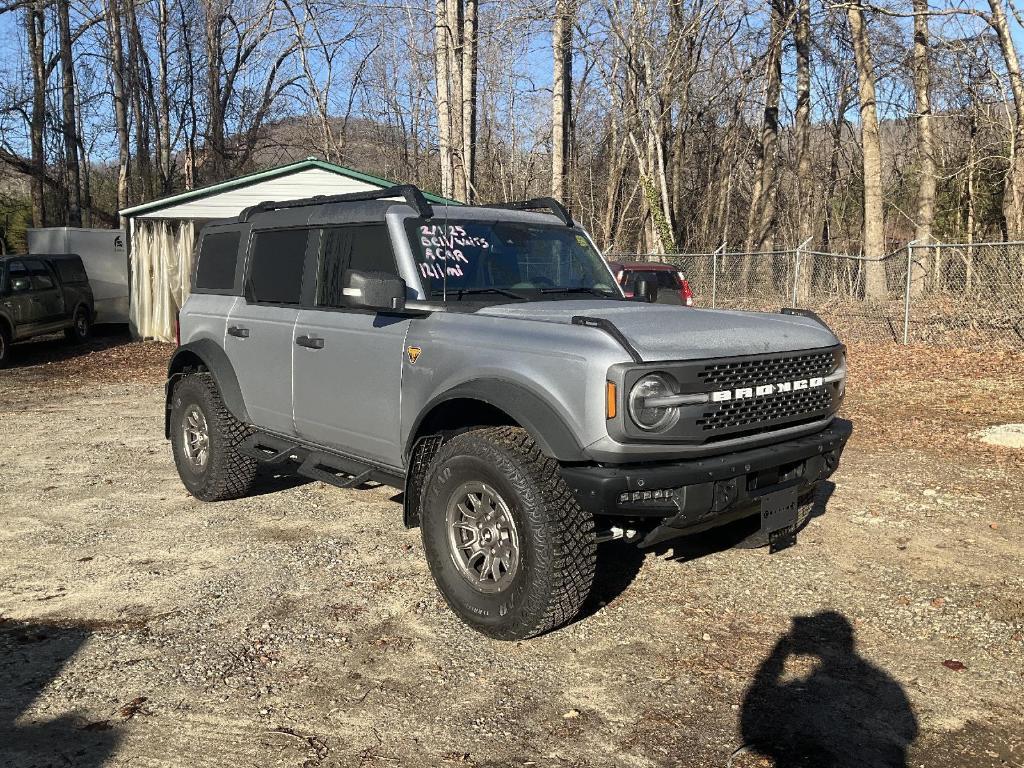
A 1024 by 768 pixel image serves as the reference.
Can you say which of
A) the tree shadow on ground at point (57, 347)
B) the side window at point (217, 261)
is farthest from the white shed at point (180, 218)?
the side window at point (217, 261)

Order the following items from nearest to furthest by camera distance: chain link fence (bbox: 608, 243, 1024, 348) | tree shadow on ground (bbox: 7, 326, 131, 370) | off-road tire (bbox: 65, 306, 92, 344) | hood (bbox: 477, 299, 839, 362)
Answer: hood (bbox: 477, 299, 839, 362), chain link fence (bbox: 608, 243, 1024, 348), tree shadow on ground (bbox: 7, 326, 131, 370), off-road tire (bbox: 65, 306, 92, 344)

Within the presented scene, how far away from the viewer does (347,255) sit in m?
5.17

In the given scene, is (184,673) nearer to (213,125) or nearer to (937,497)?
(937,497)

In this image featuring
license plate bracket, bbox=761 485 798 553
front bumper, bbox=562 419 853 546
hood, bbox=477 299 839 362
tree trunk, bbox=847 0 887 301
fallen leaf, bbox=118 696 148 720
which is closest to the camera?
fallen leaf, bbox=118 696 148 720

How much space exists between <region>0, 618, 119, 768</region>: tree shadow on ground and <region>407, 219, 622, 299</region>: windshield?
2475 millimetres

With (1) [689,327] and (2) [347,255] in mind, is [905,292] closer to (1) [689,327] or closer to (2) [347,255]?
(2) [347,255]

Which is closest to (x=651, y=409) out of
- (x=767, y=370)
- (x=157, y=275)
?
(x=767, y=370)

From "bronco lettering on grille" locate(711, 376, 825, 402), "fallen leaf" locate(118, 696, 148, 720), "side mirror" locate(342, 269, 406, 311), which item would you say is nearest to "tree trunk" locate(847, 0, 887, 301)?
"bronco lettering on grille" locate(711, 376, 825, 402)

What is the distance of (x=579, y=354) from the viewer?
3713mm

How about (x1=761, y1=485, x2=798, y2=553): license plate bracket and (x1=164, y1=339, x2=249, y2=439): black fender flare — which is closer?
(x1=761, y1=485, x2=798, y2=553): license plate bracket

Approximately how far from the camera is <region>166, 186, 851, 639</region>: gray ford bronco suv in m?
3.70

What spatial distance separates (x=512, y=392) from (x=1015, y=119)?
18971mm

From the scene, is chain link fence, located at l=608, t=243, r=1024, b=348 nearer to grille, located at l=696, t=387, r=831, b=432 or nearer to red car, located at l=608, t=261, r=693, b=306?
red car, located at l=608, t=261, r=693, b=306

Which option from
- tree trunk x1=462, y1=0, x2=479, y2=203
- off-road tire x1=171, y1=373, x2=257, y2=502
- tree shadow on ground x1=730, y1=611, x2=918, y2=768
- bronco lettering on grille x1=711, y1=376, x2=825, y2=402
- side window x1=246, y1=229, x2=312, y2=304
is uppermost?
tree trunk x1=462, y1=0, x2=479, y2=203
